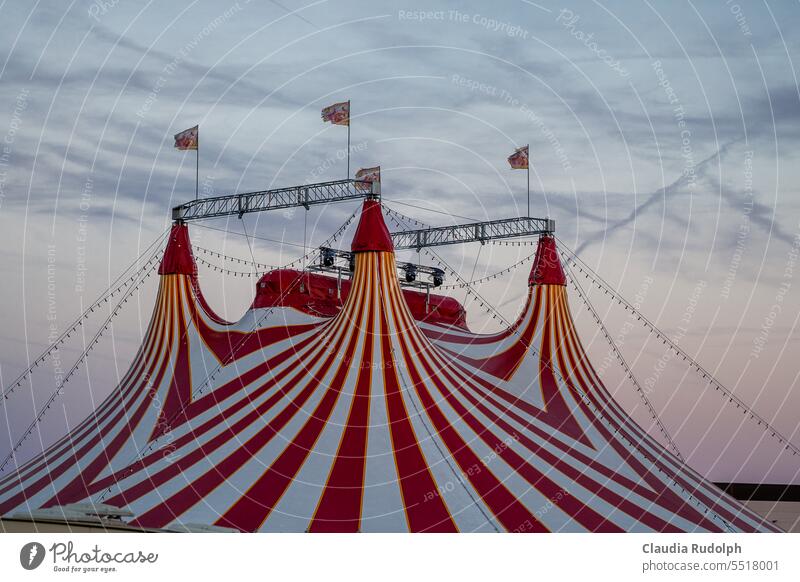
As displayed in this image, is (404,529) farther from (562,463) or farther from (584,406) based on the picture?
(584,406)

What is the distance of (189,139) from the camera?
68.5 feet

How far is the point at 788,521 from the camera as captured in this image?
90.8 ft

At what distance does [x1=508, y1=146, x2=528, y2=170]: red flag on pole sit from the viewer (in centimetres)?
2181

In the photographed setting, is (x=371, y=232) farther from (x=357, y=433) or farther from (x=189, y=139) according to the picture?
(x=189, y=139)

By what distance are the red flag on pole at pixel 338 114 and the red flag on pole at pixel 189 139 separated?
3604mm

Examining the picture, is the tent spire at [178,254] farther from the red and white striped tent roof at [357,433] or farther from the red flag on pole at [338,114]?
the red flag on pole at [338,114]

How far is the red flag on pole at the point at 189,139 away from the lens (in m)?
20.8

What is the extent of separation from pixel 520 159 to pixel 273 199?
5.76 m

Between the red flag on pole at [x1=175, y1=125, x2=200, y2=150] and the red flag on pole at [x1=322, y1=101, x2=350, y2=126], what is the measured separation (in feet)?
11.8

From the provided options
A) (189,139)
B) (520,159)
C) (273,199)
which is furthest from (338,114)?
(520,159)

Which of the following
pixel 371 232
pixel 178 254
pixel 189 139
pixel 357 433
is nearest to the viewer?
pixel 357 433

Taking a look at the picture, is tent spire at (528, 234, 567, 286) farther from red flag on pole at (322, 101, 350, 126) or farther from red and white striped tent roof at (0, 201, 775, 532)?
red flag on pole at (322, 101, 350, 126)

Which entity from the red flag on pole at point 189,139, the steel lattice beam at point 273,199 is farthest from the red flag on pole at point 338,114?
the red flag on pole at point 189,139

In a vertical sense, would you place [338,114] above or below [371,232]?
above
